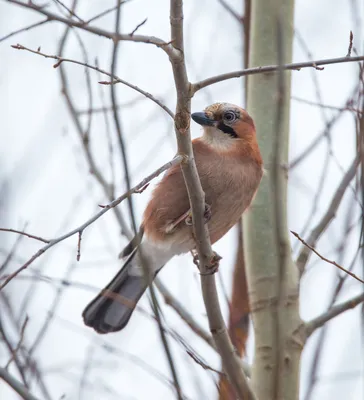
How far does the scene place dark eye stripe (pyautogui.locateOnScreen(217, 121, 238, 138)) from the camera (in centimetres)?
457

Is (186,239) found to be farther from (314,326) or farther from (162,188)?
(314,326)

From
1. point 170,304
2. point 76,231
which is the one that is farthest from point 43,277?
point 76,231

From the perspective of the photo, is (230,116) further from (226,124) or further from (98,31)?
(98,31)

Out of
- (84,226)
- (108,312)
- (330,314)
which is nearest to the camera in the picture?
(84,226)

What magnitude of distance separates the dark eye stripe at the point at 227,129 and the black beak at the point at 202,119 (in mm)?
59

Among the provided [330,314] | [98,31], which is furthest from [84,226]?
[330,314]

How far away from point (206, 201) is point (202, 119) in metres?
0.63

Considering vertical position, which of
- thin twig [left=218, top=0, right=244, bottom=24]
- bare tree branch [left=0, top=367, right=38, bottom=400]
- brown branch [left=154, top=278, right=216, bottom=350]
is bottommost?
bare tree branch [left=0, top=367, right=38, bottom=400]

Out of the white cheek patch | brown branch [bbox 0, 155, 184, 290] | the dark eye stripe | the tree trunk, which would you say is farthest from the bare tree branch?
the dark eye stripe

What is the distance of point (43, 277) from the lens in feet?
11.6

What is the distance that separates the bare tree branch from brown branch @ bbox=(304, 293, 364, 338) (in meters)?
1.64

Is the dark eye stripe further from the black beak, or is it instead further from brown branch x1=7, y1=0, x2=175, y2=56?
brown branch x1=7, y1=0, x2=175, y2=56

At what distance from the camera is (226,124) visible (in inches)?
181

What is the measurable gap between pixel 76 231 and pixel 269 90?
2370 mm
